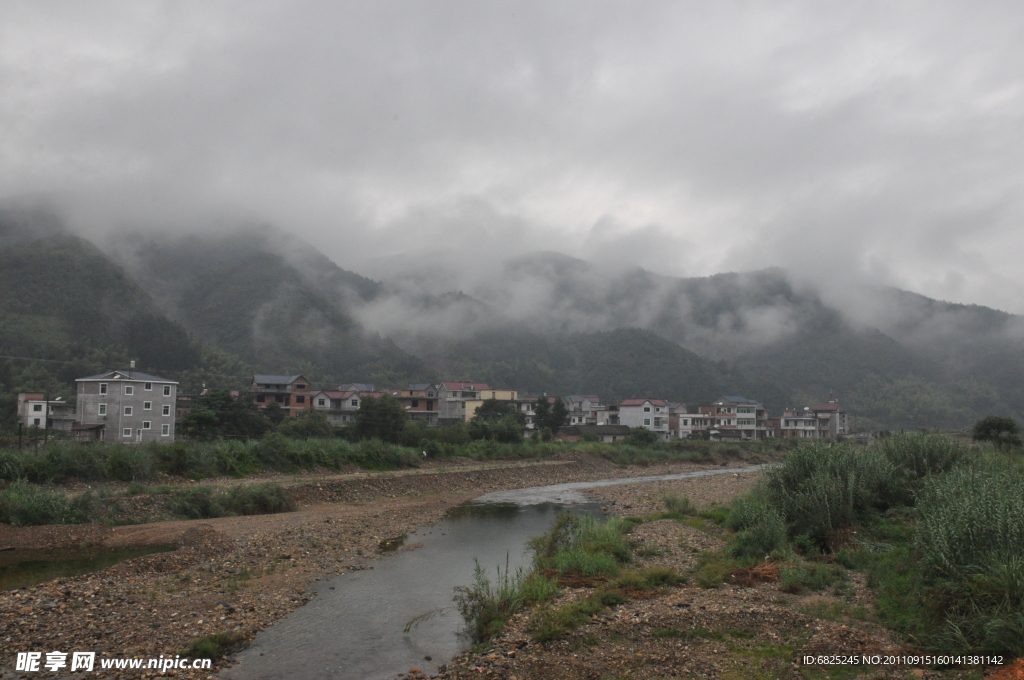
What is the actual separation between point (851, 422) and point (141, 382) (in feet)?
370

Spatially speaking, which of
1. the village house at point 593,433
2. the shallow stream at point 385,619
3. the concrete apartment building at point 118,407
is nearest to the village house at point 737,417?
the village house at point 593,433

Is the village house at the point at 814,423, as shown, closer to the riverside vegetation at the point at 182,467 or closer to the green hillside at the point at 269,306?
the riverside vegetation at the point at 182,467

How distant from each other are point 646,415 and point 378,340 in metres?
62.3

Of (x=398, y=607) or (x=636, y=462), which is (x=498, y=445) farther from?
(x=398, y=607)

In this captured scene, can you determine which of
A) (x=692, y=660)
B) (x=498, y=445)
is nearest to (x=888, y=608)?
(x=692, y=660)

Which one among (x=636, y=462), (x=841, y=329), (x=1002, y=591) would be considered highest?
(x=841, y=329)

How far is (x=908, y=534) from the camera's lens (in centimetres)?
1514

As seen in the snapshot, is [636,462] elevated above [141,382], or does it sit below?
below

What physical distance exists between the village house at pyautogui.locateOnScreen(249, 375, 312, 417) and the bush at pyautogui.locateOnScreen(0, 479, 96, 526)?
159 feet

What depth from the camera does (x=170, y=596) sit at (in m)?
13.9

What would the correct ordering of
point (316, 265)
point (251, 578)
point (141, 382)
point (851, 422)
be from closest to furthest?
1. point (251, 578)
2. point (141, 382)
3. point (851, 422)
4. point (316, 265)

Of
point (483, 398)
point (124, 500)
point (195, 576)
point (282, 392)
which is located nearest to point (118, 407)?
point (282, 392)

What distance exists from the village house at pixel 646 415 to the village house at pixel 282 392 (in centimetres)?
4096

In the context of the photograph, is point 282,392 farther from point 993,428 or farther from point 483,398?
point 993,428
